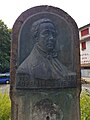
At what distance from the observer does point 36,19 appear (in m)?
3.43

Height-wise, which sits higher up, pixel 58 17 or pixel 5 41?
pixel 5 41

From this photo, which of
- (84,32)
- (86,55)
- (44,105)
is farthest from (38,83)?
(84,32)

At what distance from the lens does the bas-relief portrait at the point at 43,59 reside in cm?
330

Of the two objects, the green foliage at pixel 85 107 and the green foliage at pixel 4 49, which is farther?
the green foliage at pixel 4 49

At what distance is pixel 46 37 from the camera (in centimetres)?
331

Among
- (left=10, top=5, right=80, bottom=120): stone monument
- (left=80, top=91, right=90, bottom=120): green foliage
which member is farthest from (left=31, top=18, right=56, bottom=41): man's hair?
(left=80, top=91, right=90, bottom=120): green foliage

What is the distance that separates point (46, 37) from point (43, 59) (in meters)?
0.34

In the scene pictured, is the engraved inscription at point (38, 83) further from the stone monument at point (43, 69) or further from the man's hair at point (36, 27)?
the man's hair at point (36, 27)

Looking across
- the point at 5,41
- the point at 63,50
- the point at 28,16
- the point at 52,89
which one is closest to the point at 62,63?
the point at 63,50

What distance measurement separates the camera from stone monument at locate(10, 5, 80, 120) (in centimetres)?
331

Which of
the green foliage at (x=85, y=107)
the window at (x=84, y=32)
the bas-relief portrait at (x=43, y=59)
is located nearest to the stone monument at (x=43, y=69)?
the bas-relief portrait at (x=43, y=59)

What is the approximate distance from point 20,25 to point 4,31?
81.8ft

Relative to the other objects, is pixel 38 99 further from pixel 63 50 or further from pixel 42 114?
pixel 63 50

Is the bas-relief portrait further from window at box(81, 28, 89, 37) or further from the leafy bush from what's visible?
window at box(81, 28, 89, 37)
